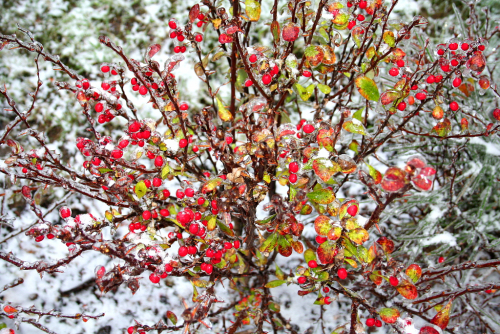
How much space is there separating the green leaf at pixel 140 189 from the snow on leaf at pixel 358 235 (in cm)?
67

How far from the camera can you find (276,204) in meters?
1.08

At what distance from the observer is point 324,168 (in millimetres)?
946

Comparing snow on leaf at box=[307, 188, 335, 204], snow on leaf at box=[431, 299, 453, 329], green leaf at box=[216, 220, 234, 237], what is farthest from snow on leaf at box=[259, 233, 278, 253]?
snow on leaf at box=[431, 299, 453, 329]

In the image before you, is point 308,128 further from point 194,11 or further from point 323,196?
point 194,11

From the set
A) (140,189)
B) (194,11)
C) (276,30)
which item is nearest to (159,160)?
(140,189)

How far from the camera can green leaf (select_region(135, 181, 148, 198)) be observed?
1.09 meters

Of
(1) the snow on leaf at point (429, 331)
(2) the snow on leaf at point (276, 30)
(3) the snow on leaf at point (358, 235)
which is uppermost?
(2) the snow on leaf at point (276, 30)

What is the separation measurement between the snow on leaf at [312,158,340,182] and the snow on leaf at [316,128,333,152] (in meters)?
0.06

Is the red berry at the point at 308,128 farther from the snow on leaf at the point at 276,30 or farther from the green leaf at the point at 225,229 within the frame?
the green leaf at the point at 225,229

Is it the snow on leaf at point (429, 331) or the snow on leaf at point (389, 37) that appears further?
the snow on leaf at point (389, 37)

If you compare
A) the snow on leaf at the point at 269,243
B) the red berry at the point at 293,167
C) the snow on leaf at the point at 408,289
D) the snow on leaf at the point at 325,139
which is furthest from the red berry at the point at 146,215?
the snow on leaf at the point at 408,289

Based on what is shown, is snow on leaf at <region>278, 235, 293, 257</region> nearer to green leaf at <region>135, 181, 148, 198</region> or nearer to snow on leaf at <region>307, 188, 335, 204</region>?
snow on leaf at <region>307, 188, 335, 204</region>

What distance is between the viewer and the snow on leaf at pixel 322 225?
3.16 feet

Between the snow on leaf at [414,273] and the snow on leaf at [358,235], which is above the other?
the snow on leaf at [358,235]
